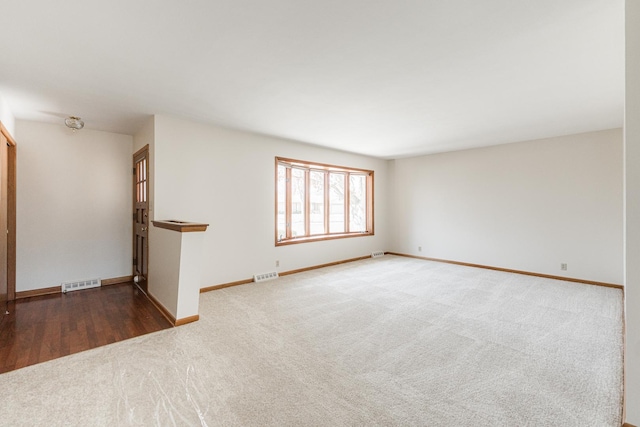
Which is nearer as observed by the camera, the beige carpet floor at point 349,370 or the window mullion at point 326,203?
the beige carpet floor at point 349,370

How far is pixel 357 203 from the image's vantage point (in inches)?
267

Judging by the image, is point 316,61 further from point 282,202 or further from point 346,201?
point 346,201

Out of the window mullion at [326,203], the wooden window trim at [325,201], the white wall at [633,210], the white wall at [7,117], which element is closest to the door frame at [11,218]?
the white wall at [7,117]

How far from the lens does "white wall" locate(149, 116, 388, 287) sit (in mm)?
3740

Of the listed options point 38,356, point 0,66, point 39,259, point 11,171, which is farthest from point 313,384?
point 11,171

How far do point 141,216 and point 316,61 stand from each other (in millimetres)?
3633

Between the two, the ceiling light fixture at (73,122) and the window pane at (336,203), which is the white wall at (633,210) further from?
the ceiling light fixture at (73,122)

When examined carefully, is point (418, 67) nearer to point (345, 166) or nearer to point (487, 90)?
point (487, 90)

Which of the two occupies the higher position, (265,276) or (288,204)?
(288,204)

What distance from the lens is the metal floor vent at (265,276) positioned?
15.1 ft

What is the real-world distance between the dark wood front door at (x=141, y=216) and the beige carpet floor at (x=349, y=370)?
1488 mm

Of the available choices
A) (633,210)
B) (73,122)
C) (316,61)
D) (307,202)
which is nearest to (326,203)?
(307,202)

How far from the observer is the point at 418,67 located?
237 cm

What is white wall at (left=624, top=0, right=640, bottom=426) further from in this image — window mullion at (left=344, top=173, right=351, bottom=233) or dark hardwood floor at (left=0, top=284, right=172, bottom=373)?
window mullion at (left=344, top=173, right=351, bottom=233)
